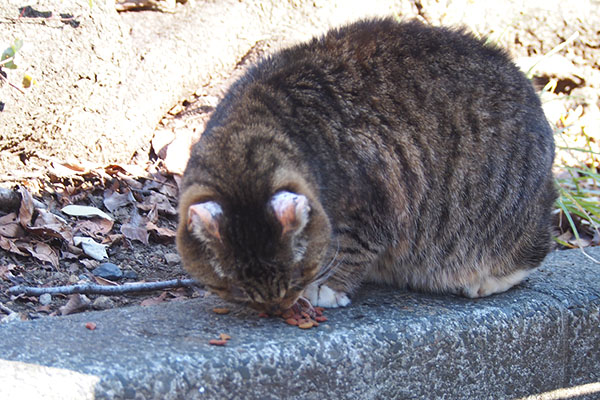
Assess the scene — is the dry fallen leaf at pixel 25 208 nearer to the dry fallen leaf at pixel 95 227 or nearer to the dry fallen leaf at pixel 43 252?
the dry fallen leaf at pixel 43 252

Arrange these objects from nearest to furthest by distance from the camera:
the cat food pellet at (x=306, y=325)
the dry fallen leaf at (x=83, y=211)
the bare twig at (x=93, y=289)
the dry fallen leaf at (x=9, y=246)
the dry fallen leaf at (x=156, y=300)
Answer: the cat food pellet at (x=306, y=325) → the bare twig at (x=93, y=289) → the dry fallen leaf at (x=156, y=300) → the dry fallen leaf at (x=9, y=246) → the dry fallen leaf at (x=83, y=211)

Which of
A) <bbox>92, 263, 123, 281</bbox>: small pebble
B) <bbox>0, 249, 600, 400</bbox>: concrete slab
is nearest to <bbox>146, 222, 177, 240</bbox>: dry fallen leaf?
<bbox>92, 263, 123, 281</bbox>: small pebble

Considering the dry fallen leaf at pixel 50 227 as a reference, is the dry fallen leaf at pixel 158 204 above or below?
above

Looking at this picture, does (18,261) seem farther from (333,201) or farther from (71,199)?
(333,201)

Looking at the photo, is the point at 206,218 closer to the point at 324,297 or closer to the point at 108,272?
the point at 324,297


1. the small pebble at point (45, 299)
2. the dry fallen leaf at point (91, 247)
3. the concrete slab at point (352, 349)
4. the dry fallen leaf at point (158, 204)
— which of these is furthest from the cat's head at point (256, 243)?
the dry fallen leaf at point (158, 204)

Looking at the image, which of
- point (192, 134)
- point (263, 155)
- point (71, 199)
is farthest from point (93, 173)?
point (263, 155)

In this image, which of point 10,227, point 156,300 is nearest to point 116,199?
point 10,227

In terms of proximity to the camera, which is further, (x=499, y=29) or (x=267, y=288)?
(x=499, y=29)
